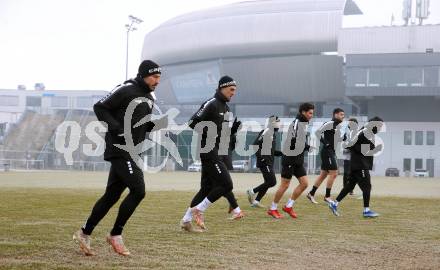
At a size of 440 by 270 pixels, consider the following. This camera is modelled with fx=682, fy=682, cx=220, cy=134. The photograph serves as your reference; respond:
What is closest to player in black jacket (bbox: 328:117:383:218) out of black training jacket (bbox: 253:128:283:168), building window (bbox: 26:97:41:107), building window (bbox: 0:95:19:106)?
black training jacket (bbox: 253:128:283:168)

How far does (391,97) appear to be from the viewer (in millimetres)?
77312

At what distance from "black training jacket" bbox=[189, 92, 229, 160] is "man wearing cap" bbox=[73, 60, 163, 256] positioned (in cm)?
237

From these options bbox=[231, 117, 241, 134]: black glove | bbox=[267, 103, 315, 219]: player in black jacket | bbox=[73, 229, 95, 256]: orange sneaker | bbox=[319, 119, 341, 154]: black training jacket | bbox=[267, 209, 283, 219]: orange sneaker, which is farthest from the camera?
bbox=[319, 119, 341, 154]: black training jacket

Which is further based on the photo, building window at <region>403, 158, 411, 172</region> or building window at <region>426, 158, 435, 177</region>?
building window at <region>403, 158, 411, 172</region>

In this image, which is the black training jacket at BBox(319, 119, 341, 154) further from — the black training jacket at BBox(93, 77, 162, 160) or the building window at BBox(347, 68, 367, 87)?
the building window at BBox(347, 68, 367, 87)

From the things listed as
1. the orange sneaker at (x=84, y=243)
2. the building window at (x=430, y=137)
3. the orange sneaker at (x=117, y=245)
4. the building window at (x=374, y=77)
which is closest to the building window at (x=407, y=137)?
the building window at (x=430, y=137)

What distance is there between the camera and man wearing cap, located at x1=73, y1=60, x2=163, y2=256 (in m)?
7.10

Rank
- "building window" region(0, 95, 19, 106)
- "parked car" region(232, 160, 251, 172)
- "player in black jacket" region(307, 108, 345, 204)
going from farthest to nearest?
"building window" region(0, 95, 19, 106) → "parked car" region(232, 160, 251, 172) → "player in black jacket" region(307, 108, 345, 204)

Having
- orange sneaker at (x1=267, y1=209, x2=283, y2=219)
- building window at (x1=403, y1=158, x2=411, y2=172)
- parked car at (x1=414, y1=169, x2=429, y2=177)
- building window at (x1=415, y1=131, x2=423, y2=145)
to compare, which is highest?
building window at (x1=415, y1=131, x2=423, y2=145)

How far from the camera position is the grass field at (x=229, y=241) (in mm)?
6648

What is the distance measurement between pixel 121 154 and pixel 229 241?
2.03 metres

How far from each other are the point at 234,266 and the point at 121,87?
7.44ft

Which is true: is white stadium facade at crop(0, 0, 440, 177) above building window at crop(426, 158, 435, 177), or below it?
above

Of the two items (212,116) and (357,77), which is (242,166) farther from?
(212,116)
